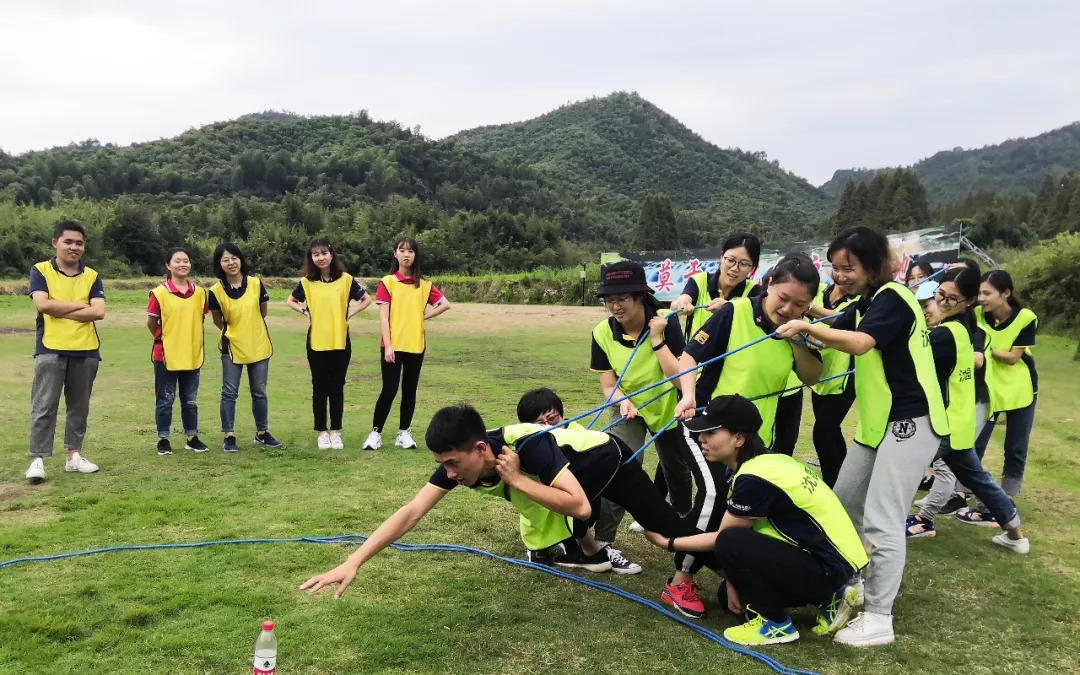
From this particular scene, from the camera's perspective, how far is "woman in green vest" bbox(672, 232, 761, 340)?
4.88 m

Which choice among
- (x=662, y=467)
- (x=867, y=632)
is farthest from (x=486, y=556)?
(x=867, y=632)

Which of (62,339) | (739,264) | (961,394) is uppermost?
(739,264)

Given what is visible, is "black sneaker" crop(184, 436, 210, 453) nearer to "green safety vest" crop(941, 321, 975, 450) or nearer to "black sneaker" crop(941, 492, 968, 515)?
"green safety vest" crop(941, 321, 975, 450)

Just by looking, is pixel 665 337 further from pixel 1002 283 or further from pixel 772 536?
pixel 1002 283

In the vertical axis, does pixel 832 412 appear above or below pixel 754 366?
below

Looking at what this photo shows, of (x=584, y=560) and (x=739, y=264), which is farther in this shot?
(x=739, y=264)

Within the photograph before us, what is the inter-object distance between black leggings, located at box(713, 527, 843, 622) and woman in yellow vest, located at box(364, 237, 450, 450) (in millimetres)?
4281

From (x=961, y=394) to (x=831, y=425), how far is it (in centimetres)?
88

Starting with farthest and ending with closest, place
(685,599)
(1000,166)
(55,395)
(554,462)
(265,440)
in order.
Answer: (1000,166) → (265,440) → (55,395) → (685,599) → (554,462)

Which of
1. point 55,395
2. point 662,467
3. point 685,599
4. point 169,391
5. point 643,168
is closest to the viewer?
point 685,599

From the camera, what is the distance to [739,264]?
4.88 metres

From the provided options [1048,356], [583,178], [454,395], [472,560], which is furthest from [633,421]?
[583,178]

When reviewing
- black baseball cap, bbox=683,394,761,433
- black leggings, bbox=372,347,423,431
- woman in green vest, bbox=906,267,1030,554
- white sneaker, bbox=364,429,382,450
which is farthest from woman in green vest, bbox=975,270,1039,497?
white sneaker, bbox=364,429,382,450

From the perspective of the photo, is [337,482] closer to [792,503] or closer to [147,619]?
[147,619]
